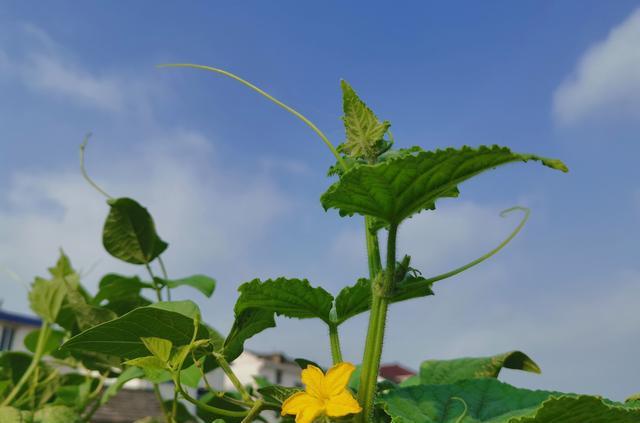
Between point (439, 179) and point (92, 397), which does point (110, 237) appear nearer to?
point (92, 397)

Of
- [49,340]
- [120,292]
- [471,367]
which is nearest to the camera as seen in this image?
[471,367]

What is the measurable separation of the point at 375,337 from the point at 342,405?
74 mm

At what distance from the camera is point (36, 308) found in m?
1.35

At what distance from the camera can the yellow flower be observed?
0.63m

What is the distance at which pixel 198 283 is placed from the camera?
3.88 feet

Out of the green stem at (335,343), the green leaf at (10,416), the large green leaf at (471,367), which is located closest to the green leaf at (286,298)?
the green stem at (335,343)

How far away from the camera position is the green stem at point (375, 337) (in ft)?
2.14

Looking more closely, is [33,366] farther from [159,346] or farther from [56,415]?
[159,346]

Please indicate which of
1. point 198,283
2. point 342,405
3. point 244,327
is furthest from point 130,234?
point 342,405

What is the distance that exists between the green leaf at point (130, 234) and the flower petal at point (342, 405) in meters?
0.63

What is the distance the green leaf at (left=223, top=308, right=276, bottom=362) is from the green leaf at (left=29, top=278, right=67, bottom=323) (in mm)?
636

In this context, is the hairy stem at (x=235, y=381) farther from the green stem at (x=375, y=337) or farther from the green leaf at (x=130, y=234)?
the green leaf at (x=130, y=234)

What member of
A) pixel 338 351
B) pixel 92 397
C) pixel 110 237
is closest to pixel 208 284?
pixel 110 237

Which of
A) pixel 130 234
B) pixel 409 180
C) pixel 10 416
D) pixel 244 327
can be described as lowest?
pixel 10 416
